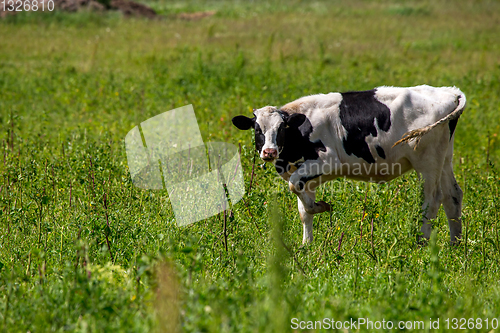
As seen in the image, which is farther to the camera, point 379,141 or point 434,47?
point 434,47

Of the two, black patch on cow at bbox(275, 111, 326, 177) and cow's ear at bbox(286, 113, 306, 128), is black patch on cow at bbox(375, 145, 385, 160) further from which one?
cow's ear at bbox(286, 113, 306, 128)

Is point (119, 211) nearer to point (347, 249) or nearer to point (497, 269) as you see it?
point (347, 249)

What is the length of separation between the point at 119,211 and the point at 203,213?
89 centimetres

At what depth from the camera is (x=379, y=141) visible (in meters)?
5.61

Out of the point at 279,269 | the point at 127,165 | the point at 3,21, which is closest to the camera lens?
the point at 279,269

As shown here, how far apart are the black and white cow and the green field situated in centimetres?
28

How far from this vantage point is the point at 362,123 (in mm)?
5652

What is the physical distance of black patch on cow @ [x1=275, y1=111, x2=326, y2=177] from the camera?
5.58 metres

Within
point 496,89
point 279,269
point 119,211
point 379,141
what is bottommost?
point 496,89

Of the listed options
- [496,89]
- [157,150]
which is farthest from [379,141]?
[496,89]

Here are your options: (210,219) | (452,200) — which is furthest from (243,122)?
(452,200)

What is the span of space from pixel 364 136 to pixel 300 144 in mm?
697

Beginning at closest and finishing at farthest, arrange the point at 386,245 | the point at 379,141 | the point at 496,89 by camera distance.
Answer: the point at 386,245, the point at 379,141, the point at 496,89

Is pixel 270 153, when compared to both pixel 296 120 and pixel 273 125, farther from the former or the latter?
pixel 296 120
